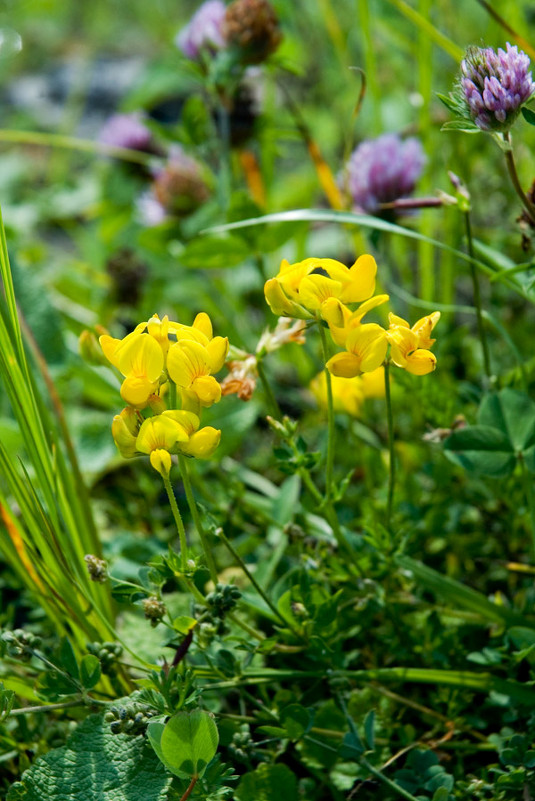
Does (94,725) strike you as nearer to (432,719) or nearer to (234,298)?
(432,719)

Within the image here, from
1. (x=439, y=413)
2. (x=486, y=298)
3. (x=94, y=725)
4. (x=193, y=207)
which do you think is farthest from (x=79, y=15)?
(x=94, y=725)

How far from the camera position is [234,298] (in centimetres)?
177

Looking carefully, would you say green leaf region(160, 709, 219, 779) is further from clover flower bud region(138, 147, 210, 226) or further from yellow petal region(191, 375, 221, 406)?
clover flower bud region(138, 147, 210, 226)

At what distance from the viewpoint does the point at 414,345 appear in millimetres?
743

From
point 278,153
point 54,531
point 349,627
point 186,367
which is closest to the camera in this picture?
point 186,367

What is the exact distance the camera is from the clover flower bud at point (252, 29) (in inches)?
55.9

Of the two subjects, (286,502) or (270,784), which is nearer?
(270,784)

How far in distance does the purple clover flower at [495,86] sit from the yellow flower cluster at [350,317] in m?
0.17

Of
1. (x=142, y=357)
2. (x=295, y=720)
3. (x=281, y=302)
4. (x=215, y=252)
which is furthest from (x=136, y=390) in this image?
(x=215, y=252)

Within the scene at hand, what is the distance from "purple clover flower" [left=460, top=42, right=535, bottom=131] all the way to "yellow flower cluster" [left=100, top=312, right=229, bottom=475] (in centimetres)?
32

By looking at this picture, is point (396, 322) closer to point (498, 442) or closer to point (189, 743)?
point (498, 442)

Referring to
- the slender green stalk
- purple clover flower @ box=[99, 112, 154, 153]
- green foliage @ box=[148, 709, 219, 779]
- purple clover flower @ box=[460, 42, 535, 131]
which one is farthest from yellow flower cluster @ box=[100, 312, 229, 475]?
purple clover flower @ box=[99, 112, 154, 153]

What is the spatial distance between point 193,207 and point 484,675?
3.95 ft

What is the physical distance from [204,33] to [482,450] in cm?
98
